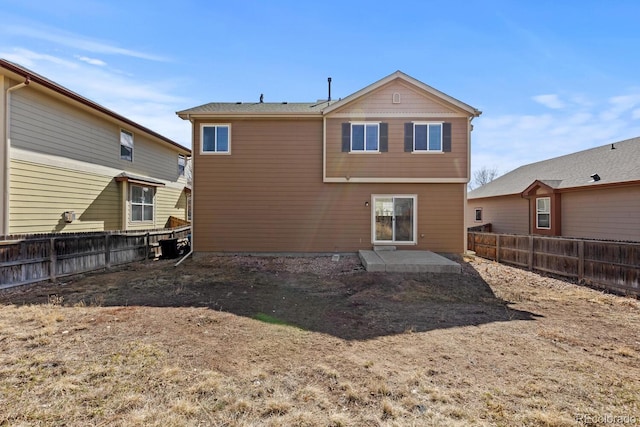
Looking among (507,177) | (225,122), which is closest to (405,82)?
(225,122)

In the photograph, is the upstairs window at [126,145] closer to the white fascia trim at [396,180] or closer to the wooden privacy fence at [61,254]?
the wooden privacy fence at [61,254]

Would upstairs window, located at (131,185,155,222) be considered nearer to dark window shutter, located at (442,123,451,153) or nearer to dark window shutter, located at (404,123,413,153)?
dark window shutter, located at (404,123,413,153)

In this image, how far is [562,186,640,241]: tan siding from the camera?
10508 mm

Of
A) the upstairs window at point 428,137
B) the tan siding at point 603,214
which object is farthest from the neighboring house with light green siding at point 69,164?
the tan siding at point 603,214

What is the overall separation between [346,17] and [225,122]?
18.1 feet

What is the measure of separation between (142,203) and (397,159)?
12.1m

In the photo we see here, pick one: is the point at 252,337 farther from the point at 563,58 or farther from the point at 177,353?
the point at 563,58

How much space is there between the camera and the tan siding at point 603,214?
414 inches

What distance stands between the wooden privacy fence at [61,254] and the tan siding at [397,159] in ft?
24.6

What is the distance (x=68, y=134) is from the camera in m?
10.9

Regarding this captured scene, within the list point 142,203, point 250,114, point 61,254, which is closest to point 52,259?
point 61,254

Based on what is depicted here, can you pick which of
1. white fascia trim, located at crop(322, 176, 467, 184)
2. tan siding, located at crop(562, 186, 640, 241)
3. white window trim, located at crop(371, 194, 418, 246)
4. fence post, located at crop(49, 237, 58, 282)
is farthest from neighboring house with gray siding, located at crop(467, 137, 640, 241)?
fence post, located at crop(49, 237, 58, 282)

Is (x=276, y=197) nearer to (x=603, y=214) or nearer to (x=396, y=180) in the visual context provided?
(x=396, y=180)

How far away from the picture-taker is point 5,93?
8.72m
